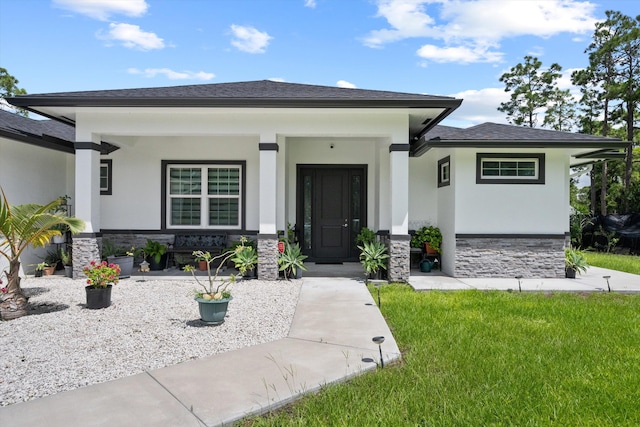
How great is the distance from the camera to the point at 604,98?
20.3m

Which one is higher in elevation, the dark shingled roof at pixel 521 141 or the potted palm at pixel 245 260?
the dark shingled roof at pixel 521 141

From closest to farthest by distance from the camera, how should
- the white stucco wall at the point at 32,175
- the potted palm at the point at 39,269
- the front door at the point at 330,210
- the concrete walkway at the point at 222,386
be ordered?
the concrete walkway at the point at 222,386
the white stucco wall at the point at 32,175
the potted palm at the point at 39,269
the front door at the point at 330,210

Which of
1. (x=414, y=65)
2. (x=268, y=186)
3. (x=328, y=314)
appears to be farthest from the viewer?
(x=414, y=65)

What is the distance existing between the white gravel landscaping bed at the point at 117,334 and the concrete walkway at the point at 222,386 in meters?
0.28

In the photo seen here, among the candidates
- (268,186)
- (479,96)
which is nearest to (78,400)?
(268,186)

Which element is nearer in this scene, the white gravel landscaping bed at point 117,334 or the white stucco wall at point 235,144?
the white gravel landscaping bed at point 117,334

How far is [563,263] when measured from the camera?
882 centimetres

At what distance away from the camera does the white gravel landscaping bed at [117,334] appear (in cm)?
362

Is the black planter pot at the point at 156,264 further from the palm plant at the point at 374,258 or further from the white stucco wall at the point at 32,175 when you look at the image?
the palm plant at the point at 374,258

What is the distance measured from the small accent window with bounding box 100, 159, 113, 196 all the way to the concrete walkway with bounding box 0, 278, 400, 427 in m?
7.23

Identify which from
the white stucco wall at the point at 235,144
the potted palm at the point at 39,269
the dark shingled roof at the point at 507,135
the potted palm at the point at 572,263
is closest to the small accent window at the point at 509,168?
the dark shingled roof at the point at 507,135

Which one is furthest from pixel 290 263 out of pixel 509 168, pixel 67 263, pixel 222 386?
pixel 509 168

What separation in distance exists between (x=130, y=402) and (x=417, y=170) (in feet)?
28.0

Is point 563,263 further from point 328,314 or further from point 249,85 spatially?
point 249,85
